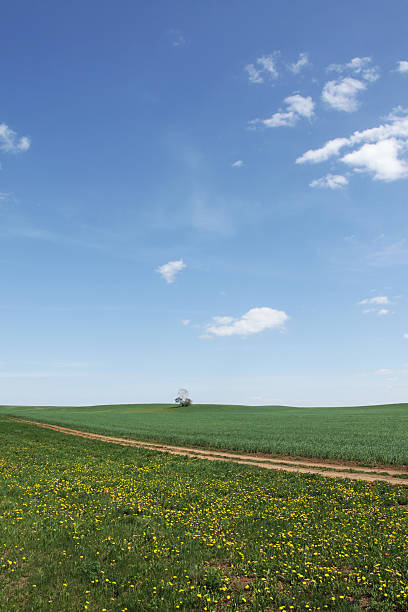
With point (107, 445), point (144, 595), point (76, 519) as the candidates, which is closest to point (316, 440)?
point (107, 445)

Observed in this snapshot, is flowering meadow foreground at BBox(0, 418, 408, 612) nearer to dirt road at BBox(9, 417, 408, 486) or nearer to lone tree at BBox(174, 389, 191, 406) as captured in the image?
dirt road at BBox(9, 417, 408, 486)

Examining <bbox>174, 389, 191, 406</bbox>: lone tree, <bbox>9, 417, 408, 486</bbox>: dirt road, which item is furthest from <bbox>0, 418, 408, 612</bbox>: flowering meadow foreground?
<bbox>174, 389, 191, 406</bbox>: lone tree

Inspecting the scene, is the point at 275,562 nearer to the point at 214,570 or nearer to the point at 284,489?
the point at 214,570

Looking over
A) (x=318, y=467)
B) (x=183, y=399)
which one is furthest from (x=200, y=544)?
(x=183, y=399)

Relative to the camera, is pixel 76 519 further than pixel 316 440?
No

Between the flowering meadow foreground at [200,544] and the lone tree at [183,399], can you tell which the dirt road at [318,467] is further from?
the lone tree at [183,399]

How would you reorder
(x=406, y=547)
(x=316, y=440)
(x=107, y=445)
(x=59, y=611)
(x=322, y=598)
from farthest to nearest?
(x=316, y=440) → (x=107, y=445) → (x=406, y=547) → (x=322, y=598) → (x=59, y=611)

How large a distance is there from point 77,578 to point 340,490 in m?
12.6

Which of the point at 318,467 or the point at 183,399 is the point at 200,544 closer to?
the point at 318,467

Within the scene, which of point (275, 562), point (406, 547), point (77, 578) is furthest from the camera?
point (406, 547)

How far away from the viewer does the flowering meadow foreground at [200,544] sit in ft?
26.3

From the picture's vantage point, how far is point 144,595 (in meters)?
8.05

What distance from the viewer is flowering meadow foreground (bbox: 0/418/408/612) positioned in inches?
316

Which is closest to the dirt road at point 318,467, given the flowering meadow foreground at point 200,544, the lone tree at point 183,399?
the flowering meadow foreground at point 200,544
